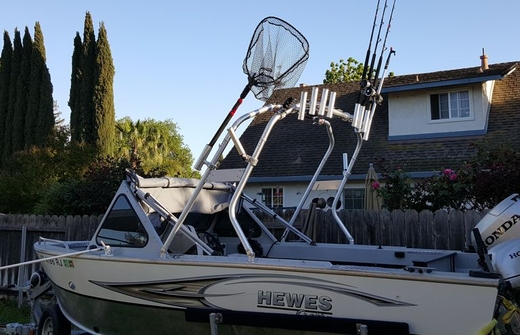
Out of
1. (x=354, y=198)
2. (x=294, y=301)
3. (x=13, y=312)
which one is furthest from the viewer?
(x=354, y=198)

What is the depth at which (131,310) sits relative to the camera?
511 cm

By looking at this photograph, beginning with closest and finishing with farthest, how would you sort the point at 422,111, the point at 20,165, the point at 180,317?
the point at 180,317 → the point at 422,111 → the point at 20,165

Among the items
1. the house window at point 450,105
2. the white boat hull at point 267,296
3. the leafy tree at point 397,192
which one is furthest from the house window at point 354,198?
the white boat hull at point 267,296

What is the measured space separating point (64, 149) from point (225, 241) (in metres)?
12.2

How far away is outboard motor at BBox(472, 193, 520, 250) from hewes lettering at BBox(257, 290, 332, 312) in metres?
1.74

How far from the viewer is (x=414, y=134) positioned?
666 inches

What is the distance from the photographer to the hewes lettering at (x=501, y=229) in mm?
4988

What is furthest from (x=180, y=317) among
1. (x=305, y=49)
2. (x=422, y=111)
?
(x=422, y=111)

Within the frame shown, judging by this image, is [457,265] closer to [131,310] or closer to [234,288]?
[234,288]

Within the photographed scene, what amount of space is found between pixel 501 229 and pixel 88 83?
918 inches

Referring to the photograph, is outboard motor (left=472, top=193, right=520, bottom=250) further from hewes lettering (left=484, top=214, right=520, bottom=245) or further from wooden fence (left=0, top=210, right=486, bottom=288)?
wooden fence (left=0, top=210, right=486, bottom=288)

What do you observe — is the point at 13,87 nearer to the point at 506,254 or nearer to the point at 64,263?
the point at 64,263

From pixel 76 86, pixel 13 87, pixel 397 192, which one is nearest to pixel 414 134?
pixel 397 192

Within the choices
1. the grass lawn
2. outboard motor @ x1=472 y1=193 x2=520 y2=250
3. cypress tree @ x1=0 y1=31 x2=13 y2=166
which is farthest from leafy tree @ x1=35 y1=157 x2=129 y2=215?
cypress tree @ x1=0 y1=31 x2=13 y2=166
